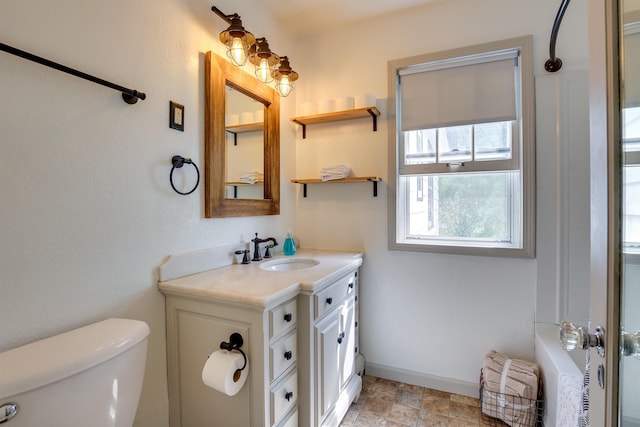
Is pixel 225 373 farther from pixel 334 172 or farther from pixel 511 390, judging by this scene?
pixel 511 390

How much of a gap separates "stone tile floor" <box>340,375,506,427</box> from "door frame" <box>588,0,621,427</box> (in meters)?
1.16

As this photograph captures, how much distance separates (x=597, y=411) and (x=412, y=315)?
4.32 ft

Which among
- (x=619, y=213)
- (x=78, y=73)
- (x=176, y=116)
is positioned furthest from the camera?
(x=176, y=116)

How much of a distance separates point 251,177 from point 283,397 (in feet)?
3.87

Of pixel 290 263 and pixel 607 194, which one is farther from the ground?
pixel 607 194

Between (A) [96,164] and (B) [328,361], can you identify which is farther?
(B) [328,361]

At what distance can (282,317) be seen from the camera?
120cm

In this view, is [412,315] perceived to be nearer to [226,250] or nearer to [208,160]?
[226,250]

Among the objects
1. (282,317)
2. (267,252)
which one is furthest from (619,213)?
(267,252)

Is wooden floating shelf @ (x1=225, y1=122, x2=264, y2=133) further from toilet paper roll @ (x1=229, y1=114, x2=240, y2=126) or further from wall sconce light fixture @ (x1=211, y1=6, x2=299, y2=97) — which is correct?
wall sconce light fixture @ (x1=211, y1=6, x2=299, y2=97)

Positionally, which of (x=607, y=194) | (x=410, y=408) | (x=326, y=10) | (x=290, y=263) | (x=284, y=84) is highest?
(x=326, y=10)

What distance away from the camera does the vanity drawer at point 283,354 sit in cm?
114

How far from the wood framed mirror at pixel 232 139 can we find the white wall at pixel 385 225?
0.37 metres

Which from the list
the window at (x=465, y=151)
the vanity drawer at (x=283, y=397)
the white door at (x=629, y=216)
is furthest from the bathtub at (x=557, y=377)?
the vanity drawer at (x=283, y=397)
